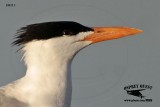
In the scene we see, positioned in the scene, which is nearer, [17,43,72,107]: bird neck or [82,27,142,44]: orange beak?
[17,43,72,107]: bird neck

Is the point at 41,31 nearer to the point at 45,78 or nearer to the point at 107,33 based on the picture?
the point at 45,78

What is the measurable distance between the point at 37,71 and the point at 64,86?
26 centimetres

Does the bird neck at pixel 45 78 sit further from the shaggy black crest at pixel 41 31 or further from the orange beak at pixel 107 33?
the orange beak at pixel 107 33

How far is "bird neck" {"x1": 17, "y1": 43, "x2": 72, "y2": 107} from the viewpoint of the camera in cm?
529

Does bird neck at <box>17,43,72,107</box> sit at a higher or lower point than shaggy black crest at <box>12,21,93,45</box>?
lower

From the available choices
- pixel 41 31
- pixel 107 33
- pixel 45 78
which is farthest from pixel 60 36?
pixel 107 33

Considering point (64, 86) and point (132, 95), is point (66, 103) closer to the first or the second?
point (64, 86)

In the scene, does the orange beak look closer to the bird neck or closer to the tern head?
the tern head

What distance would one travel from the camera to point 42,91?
17.4 feet

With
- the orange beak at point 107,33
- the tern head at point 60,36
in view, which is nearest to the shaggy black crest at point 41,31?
the tern head at point 60,36

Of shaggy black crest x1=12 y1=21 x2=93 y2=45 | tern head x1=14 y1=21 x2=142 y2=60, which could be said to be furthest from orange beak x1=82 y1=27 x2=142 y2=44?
shaggy black crest x1=12 y1=21 x2=93 y2=45

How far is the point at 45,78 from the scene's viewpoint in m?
5.35

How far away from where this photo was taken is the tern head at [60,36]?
5348mm

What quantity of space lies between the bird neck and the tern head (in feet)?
0.10
